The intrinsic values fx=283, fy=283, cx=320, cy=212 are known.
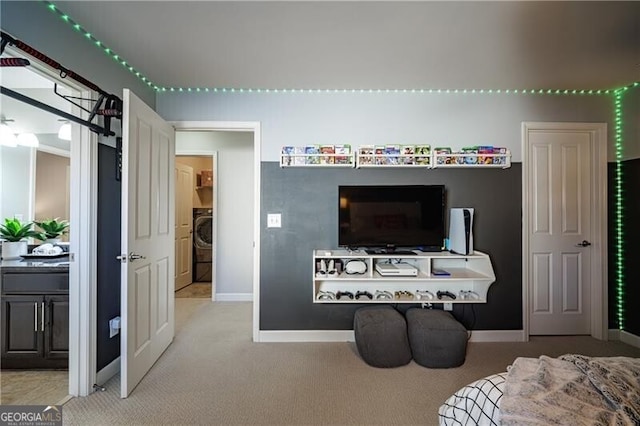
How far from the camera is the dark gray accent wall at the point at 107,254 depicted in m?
1.97

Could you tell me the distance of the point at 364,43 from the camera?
194 centimetres

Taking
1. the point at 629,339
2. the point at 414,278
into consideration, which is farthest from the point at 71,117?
the point at 629,339

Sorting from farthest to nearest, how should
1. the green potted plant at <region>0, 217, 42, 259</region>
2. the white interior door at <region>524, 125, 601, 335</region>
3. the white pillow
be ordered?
1. the white interior door at <region>524, 125, 601, 335</region>
2. the green potted plant at <region>0, 217, 42, 259</region>
3. the white pillow

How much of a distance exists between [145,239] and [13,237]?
1.29 metres

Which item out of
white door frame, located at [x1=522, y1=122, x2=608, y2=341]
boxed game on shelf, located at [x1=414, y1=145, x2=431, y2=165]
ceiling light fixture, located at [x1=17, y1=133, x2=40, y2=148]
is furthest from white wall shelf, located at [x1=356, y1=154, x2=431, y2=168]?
ceiling light fixture, located at [x1=17, y1=133, x2=40, y2=148]

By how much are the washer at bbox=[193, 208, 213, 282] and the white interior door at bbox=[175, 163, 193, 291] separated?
0.07 m

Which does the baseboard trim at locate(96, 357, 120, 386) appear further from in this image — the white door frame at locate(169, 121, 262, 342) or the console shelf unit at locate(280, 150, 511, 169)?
the console shelf unit at locate(280, 150, 511, 169)

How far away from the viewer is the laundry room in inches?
181

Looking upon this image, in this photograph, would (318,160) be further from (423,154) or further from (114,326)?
(114,326)

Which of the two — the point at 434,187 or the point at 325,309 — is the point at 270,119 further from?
the point at 325,309

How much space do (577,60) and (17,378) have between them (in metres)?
4.77

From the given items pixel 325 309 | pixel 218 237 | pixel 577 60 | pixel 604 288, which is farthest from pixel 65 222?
pixel 604 288

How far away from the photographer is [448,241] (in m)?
2.62

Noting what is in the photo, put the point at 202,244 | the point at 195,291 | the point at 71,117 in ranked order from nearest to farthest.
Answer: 1. the point at 71,117
2. the point at 195,291
3. the point at 202,244
